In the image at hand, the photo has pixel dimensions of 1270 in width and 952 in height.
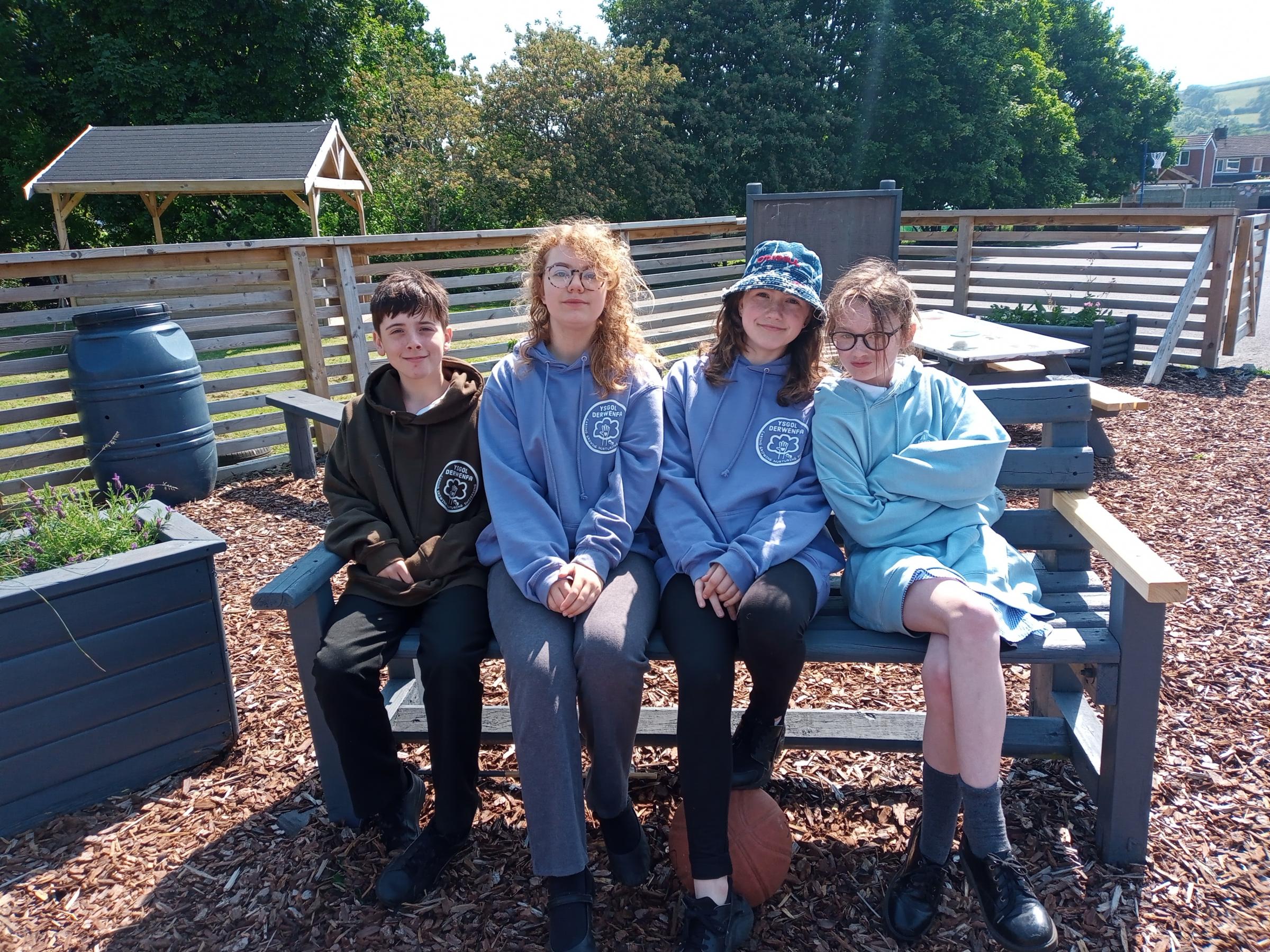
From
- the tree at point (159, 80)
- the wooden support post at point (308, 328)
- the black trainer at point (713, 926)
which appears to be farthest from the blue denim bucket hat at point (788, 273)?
the tree at point (159, 80)

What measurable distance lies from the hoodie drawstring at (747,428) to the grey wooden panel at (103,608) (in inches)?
66.2

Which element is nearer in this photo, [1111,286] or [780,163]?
[1111,286]

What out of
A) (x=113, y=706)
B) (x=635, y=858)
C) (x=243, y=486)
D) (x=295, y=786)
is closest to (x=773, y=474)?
(x=635, y=858)

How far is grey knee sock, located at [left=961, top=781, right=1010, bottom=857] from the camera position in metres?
2.13

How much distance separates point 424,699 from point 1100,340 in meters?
8.01

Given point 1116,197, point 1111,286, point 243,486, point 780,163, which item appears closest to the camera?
point 243,486

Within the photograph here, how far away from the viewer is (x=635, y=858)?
7.73ft

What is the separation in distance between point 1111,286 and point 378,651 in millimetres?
9170

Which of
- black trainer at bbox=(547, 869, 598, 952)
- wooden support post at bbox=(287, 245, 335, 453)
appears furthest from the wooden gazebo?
black trainer at bbox=(547, 869, 598, 952)

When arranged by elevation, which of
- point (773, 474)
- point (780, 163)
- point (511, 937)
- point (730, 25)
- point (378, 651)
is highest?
point (730, 25)

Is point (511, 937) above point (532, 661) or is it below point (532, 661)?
below

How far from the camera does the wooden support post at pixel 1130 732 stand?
2250 mm

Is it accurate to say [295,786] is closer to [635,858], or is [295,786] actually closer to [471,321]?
[635,858]

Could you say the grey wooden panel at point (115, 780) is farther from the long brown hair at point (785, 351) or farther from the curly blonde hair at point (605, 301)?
the long brown hair at point (785, 351)
